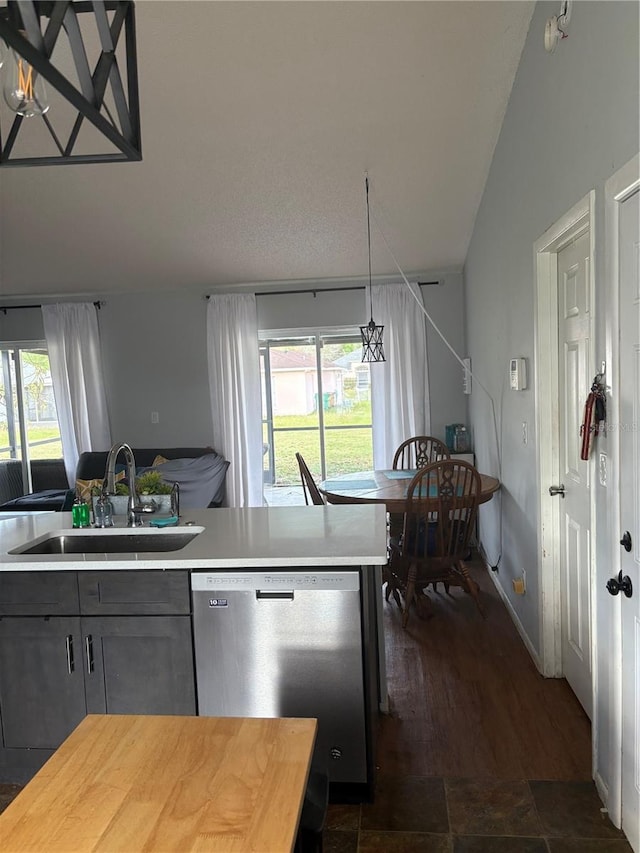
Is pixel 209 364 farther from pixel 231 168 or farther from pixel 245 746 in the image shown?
pixel 245 746

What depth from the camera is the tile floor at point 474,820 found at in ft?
6.05

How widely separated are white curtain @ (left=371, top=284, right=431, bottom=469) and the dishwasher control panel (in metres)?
3.79

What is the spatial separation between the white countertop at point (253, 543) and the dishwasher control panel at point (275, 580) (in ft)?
0.11

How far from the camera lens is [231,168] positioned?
4008mm

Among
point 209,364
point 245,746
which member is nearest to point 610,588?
point 245,746

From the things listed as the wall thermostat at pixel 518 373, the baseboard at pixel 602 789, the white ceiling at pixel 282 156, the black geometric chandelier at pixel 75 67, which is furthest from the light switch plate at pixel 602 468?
the white ceiling at pixel 282 156

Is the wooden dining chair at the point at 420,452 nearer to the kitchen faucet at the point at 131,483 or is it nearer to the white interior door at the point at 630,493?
the kitchen faucet at the point at 131,483

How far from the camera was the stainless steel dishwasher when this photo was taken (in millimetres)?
2002

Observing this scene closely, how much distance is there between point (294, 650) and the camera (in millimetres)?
2029

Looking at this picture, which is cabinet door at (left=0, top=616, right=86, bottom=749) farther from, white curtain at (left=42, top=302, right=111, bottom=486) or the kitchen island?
white curtain at (left=42, top=302, right=111, bottom=486)

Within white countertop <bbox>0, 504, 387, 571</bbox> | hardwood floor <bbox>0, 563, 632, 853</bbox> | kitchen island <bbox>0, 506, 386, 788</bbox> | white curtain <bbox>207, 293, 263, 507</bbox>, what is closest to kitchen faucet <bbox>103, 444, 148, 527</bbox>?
white countertop <bbox>0, 504, 387, 571</bbox>

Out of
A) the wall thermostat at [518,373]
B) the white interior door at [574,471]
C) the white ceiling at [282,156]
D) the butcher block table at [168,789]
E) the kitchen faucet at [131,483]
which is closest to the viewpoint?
the butcher block table at [168,789]

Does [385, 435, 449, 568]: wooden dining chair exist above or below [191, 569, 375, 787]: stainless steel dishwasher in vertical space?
above

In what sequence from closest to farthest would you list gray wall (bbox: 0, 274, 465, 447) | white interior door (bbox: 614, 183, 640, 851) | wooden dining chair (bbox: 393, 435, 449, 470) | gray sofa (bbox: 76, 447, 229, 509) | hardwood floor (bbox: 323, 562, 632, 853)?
1. white interior door (bbox: 614, 183, 640, 851)
2. hardwood floor (bbox: 323, 562, 632, 853)
3. wooden dining chair (bbox: 393, 435, 449, 470)
4. gray sofa (bbox: 76, 447, 229, 509)
5. gray wall (bbox: 0, 274, 465, 447)
